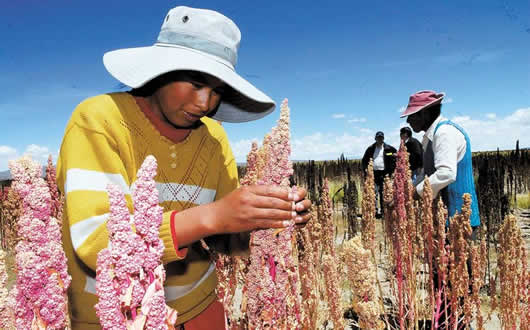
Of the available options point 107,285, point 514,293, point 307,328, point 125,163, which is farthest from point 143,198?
point 514,293

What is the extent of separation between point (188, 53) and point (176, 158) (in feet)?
1.17

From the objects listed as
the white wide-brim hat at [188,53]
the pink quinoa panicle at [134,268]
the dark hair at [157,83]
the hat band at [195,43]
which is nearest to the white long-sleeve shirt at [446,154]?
the white wide-brim hat at [188,53]

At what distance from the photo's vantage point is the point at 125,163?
101 cm

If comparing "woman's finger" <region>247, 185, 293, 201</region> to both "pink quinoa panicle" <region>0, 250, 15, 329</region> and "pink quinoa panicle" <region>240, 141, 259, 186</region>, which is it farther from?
"pink quinoa panicle" <region>240, 141, 259, 186</region>

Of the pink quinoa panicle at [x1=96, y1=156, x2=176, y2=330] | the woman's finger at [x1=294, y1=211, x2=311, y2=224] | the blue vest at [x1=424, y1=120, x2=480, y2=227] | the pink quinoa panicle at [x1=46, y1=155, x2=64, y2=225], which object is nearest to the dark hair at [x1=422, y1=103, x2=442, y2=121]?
the blue vest at [x1=424, y1=120, x2=480, y2=227]

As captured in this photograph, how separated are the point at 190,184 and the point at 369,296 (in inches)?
28.7

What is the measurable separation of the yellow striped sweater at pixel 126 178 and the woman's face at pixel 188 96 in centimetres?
11

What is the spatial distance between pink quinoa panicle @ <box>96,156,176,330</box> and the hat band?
737mm

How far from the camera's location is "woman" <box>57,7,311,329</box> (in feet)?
2.42

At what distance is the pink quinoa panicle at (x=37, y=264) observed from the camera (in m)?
0.51

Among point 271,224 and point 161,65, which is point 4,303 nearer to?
point 271,224

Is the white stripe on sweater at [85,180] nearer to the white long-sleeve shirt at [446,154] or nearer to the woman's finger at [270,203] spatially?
the woman's finger at [270,203]

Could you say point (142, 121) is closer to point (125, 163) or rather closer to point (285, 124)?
point (125, 163)

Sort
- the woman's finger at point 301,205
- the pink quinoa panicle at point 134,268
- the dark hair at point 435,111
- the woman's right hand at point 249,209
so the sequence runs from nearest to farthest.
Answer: the pink quinoa panicle at point 134,268, the woman's right hand at point 249,209, the woman's finger at point 301,205, the dark hair at point 435,111
